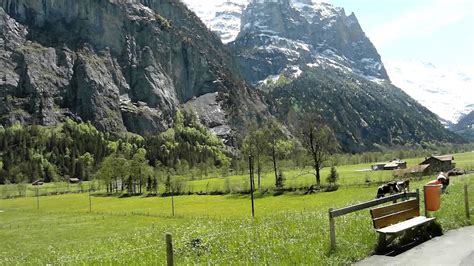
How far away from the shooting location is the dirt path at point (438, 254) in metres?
15.7

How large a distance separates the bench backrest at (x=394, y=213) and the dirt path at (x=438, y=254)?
1.43 meters

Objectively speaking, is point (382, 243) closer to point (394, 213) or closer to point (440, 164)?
point (394, 213)

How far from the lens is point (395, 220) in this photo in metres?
19.3

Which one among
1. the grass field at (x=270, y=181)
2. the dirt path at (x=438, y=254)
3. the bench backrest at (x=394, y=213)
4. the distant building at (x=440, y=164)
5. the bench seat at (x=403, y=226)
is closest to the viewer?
the dirt path at (x=438, y=254)

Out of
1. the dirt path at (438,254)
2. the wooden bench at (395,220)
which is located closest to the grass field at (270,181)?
the wooden bench at (395,220)

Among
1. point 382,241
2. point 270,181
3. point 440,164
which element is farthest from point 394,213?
point 440,164

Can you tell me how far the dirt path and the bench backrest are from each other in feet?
4.69

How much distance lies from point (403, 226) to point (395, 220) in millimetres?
1112

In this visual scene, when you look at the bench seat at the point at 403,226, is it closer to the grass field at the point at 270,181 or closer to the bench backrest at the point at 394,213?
the bench backrest at the point at 394,213

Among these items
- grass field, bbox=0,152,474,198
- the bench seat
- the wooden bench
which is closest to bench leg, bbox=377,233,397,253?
the wooden bench

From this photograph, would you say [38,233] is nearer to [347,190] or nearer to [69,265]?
[69,265]

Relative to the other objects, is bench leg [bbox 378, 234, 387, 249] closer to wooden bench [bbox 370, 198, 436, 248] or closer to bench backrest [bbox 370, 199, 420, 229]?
wooden bench [bbox 370, 198, 436, 248]

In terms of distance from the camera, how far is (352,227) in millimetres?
20188

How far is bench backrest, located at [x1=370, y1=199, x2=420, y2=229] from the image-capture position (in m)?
18.0
